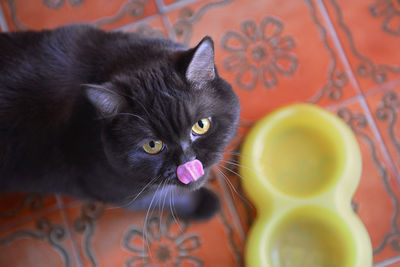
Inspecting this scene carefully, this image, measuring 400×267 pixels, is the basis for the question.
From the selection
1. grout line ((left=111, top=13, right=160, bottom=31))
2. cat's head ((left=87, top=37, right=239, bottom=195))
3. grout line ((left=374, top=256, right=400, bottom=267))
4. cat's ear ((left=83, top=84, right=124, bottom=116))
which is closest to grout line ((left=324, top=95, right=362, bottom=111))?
grout line ((left=374, top=256, right=400, bottom=267))

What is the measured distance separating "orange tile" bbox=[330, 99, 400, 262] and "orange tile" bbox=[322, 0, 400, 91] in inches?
6.1

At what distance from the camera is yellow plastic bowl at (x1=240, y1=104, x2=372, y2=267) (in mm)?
1049

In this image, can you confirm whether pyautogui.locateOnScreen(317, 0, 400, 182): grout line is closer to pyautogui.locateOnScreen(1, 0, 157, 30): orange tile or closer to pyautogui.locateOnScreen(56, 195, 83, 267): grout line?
pyautogui.locateOnScreen(1, 0, 157, 30): orange tile

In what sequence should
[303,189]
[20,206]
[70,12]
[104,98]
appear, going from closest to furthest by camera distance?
[104,98] < [303,189] < [20,206] < [70,12]

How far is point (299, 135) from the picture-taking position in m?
1.19

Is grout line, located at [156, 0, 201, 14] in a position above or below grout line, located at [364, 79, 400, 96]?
above

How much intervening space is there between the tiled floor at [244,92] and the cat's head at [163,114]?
48cm

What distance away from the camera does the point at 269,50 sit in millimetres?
1322

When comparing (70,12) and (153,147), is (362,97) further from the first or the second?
(70,12)

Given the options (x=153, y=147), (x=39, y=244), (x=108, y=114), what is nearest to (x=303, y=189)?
(x=153, y=147)

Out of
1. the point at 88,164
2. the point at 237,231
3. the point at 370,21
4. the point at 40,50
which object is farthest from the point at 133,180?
the point at 370,21

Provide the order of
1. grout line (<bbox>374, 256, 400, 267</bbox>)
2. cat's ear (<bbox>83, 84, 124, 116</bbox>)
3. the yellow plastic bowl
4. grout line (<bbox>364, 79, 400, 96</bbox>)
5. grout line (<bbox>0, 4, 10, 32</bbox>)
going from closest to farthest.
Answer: cat's ear (<bbox>83, 84, 124, 116</bbox>) → the yellow plastic bowl → grout line (<bbox>374, 256, 400, 267</bbox>) → grout line (<bbox>364, 79, 400, 96</bbox>) → grout line (<bbox>0, 4, 10, 32</bbox>)

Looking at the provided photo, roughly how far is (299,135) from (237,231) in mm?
388

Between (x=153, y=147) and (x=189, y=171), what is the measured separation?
93mm
